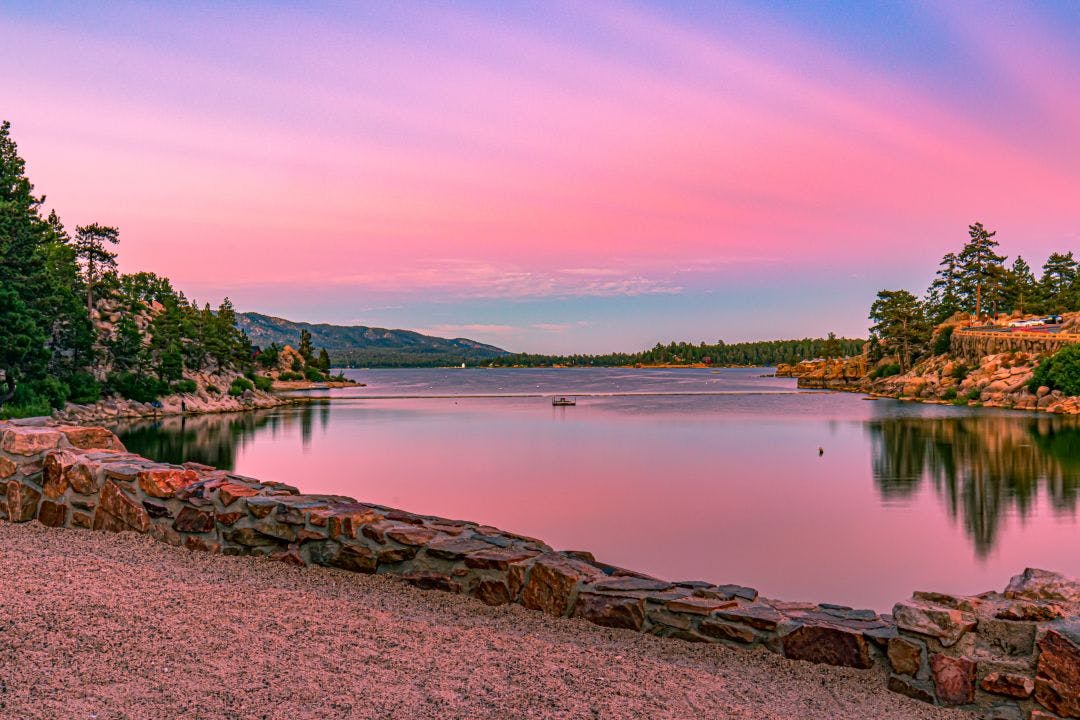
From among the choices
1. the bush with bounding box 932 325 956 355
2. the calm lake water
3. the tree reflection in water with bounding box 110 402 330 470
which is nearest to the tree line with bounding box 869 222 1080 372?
the bush with bounding box 932 325 956 355

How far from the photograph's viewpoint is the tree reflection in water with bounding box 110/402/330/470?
32812 millimetres

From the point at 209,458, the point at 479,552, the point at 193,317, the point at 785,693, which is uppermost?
the point at 193,317

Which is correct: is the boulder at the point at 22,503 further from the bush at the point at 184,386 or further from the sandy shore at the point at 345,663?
the bush at the point at 184,386

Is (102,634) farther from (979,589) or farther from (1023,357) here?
(1023,357)

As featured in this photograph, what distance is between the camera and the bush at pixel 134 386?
53.2 m

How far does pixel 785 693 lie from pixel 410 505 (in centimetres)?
1802

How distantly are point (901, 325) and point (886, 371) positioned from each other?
995 cm

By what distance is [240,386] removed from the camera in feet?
234

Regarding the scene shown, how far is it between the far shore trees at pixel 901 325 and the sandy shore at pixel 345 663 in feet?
322

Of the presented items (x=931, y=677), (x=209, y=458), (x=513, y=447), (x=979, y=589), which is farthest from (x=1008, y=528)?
(x=209, y=458)

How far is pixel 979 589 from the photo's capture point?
14.1 meters

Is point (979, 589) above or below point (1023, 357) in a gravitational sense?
below

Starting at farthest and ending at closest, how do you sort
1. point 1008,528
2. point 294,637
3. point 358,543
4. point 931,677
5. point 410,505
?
point 410,505, point 1008,528, point 358,543, point 294,637, point 931,677

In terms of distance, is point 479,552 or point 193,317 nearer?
point 479,552
